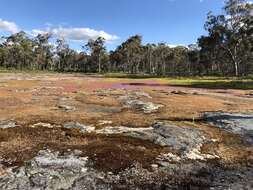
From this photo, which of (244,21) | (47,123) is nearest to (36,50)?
(244,21)

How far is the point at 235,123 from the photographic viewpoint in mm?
20766

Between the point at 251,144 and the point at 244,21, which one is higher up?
the point at 244,21

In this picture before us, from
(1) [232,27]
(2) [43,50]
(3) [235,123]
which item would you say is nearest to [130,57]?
(2) [43,50]

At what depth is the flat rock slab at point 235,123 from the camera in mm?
18356

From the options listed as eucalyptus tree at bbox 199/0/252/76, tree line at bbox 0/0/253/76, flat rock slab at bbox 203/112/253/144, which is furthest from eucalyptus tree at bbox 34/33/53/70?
flat rock slab at bbox 203/112/253/144

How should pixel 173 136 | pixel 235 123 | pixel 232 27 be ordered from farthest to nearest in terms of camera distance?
pixel 232 27 < pixel 235 123 < pixel 173 136

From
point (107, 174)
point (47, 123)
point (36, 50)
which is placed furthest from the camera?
point (36, 50)

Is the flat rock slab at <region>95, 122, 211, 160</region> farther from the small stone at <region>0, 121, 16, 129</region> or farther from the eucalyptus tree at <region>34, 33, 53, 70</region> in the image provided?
the eucalyptus tree at <region>34, 33, 53, 70</region>

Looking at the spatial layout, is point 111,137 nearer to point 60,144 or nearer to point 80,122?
point 60,144

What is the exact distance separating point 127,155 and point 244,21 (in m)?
93.9

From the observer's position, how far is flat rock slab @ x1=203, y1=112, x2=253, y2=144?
1836 cm

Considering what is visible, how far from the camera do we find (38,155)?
1323cm

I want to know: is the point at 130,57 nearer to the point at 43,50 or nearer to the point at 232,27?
the point at 43,50

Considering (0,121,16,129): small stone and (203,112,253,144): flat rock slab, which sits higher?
(0,121,16,129): small stone
